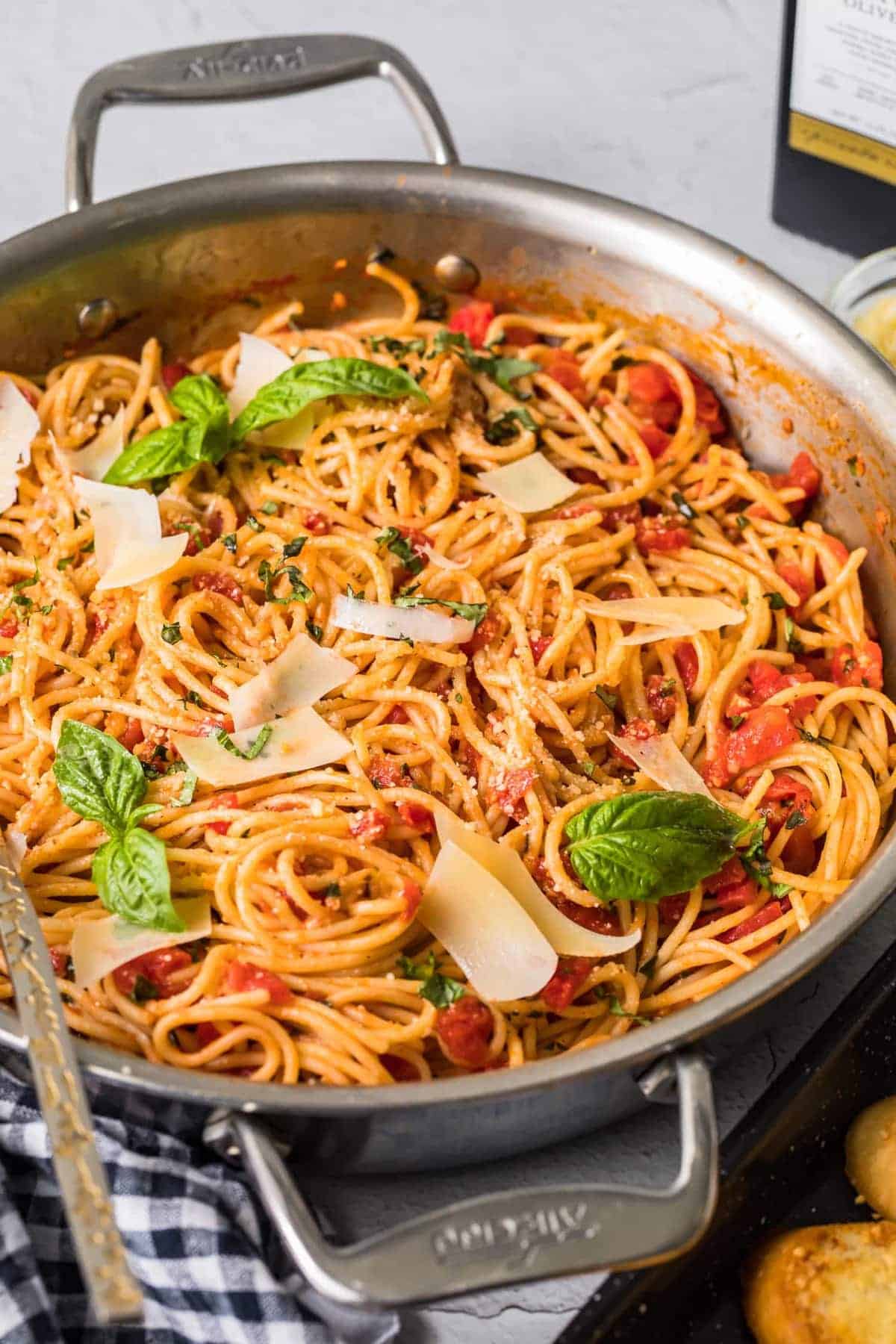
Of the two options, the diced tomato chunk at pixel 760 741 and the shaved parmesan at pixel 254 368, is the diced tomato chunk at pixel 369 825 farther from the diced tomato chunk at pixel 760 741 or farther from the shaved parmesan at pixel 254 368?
the shaved parmesan at pixel 254 368

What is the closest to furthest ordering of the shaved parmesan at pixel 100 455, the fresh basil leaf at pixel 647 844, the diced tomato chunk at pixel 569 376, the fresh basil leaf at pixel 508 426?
1. the fresh basil leaf at pixel 647 844
2. the shaved parmesan at pixel 100 455
3. the fresh basil leaf at pixel 508 426
4. the diced tomato chunk at pixel 569 376

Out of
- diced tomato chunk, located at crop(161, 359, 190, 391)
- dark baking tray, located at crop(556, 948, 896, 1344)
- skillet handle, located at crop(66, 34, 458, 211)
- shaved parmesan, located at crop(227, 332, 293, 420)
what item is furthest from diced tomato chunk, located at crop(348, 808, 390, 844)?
skillet handle, located at crop(66, 34, 458, 211)

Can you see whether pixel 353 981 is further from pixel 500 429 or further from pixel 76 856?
pixel 500 429

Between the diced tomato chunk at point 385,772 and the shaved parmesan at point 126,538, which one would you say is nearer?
Result: the diced tomato chunk at point 385,772

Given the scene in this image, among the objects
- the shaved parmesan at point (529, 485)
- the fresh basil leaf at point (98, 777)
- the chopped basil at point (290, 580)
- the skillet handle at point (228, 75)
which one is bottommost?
the fresh basil leaf at point (98, 777)

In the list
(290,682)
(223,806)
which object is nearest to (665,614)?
→ (290,682)

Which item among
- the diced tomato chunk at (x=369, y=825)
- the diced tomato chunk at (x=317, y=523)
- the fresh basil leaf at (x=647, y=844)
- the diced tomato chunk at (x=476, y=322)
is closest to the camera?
the fresh basil leaf at (x=647, y=844)

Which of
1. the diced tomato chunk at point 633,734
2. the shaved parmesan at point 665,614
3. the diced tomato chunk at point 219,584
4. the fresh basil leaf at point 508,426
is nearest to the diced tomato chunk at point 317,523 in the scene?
the diced tomato chunk at point 219,584
